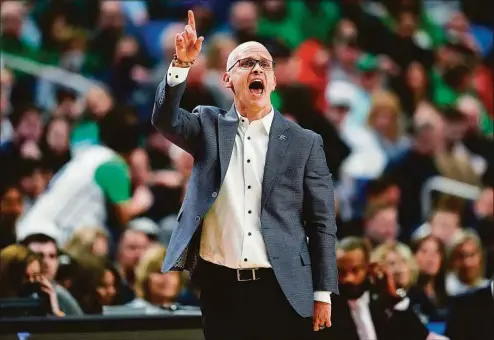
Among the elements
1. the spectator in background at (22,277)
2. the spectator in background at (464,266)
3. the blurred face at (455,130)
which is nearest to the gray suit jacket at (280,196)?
the spectator in background at (22,277)

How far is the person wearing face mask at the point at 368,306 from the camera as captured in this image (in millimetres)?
5035

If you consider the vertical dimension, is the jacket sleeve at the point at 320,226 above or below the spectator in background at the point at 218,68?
below

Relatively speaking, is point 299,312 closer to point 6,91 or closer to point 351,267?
point 351,267

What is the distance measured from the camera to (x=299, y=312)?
3.41 meters

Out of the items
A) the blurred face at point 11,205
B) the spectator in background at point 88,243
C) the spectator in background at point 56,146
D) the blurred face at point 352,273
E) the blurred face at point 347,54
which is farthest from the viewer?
the blurred face at point 347,54

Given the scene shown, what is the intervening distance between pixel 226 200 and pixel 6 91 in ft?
13.7

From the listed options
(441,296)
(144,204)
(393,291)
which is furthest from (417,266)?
(144,204)

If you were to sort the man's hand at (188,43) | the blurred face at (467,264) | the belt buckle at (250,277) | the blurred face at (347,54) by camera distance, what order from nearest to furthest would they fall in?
1. the man's hand at (188,43)
2. the belt buckle at (250,277)
3. the blurred face at (467,264)
4. the blurred face at (347,54)

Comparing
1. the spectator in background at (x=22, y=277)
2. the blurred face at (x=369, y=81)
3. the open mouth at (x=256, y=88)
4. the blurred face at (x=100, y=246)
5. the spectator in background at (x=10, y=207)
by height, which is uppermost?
the blurred face at (x=369, y=81)

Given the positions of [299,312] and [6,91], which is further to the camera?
[6,91]

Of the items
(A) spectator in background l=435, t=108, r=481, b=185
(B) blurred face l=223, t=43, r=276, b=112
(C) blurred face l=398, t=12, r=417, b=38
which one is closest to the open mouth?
(B) blurred face l=223, t=43, r=276, b=112

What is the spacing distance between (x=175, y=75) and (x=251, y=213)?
498 mm

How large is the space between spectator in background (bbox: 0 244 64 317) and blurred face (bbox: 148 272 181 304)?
28.5 inches

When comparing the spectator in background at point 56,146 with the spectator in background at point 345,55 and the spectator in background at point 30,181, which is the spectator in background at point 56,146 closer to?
the spectator in background at point 30,181
